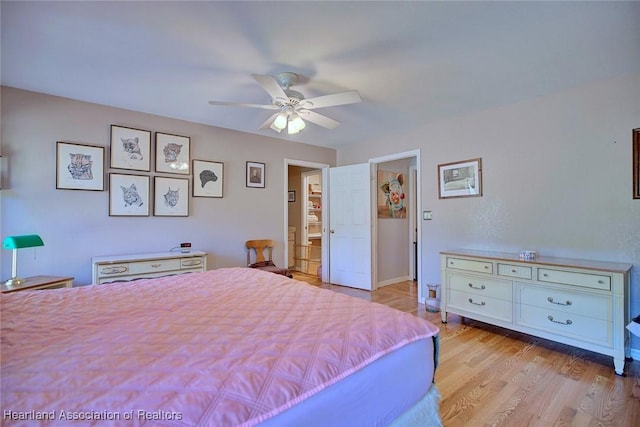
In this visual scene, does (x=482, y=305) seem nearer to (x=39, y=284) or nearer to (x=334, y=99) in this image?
(x=334, y=99)

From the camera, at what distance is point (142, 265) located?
9.45 ft

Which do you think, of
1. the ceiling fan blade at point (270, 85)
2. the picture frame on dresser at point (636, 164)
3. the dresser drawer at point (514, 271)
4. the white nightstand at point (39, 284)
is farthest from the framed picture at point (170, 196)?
the picture frame on dresser at point (636, 164)

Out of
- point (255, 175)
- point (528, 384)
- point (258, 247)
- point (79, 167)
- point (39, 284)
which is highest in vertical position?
point (255, 175)

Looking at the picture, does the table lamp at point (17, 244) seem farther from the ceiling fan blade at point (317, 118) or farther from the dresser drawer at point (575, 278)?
the dresser drawer at point (575, 278)

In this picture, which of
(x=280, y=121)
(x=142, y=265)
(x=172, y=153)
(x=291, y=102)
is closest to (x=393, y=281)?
(x=280, y=121)

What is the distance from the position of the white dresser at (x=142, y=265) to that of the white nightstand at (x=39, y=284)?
215 mm

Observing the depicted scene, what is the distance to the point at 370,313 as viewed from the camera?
1400 mm

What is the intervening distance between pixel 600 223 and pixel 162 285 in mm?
3587

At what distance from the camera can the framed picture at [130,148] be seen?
310 centimetres

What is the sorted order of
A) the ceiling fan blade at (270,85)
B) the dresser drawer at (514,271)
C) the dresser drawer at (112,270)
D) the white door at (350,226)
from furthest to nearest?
the white door at (350,226), the dresser drawer at (112,270), the dresser drawer at (514,271), the ceiling fan blade at (270,85)

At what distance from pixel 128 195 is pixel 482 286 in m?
3.86

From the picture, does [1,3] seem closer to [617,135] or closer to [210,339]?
[210,339]

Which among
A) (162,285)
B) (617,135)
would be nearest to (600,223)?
(617,135)

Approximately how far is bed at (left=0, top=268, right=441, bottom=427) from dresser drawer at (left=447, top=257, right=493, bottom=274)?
171 centimetres
